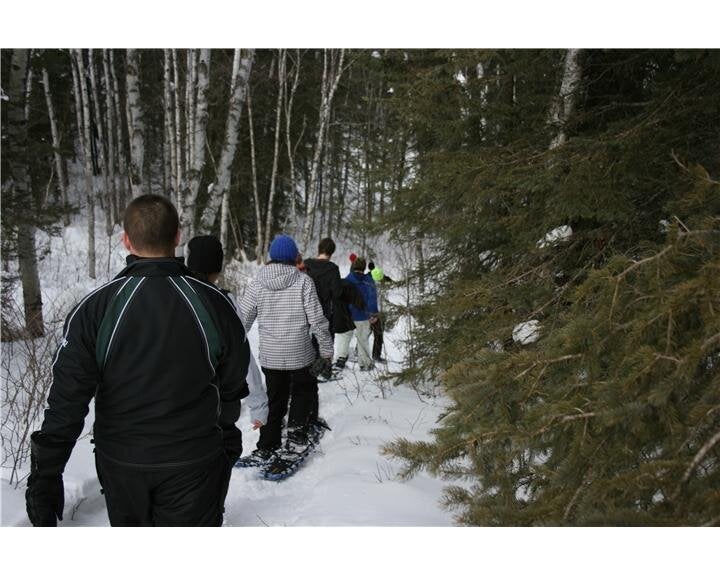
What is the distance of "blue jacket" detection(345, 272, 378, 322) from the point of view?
827 cm

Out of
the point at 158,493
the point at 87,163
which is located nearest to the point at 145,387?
the point at 158,493

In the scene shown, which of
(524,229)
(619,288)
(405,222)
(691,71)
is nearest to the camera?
(619,288)

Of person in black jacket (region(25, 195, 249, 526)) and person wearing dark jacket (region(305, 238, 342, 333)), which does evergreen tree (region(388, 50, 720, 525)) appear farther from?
person wearing dark jacket (region(305, 238, 342, 333))

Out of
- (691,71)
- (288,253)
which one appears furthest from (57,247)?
(691,71)

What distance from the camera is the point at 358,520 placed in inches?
127

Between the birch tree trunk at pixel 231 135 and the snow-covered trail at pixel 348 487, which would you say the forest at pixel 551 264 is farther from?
the snow-covered trail at pixel 348 487

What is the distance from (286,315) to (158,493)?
2.43 meters

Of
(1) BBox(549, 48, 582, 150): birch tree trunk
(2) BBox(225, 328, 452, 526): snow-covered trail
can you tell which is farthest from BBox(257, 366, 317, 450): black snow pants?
(1) BBox(549, 48, 582, 150): birch tree trunk

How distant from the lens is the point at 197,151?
7301 millimetres

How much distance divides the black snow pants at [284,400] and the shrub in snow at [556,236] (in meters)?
2.48

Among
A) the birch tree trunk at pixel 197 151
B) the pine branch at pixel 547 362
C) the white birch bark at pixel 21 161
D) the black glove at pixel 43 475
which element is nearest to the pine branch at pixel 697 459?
the pine branch at pixel 547 362
